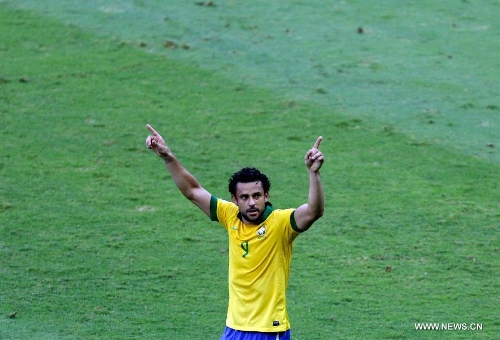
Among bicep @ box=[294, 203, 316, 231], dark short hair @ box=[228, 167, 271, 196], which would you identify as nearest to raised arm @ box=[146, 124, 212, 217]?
dark short hair @ box=[228, 167, 271, 196]

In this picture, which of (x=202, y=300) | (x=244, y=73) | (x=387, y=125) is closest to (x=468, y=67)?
(x=387, y=125)

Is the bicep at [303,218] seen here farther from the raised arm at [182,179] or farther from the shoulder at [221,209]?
the raised arm at [182,179]

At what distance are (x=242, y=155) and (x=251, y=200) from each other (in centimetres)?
623

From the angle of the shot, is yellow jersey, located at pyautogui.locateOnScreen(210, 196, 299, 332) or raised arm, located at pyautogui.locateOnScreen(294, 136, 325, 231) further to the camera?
yellow jersey, located at pyautogui.locateOnScreen(210, 196, 299, 332)

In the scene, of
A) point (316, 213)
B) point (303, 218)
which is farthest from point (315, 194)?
point (303, 218)

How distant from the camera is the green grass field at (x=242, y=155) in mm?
9078

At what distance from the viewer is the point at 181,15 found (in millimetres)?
17062

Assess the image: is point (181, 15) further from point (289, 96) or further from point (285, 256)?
point (285, 256)

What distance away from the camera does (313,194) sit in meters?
6.05

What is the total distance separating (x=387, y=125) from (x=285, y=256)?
712cm
